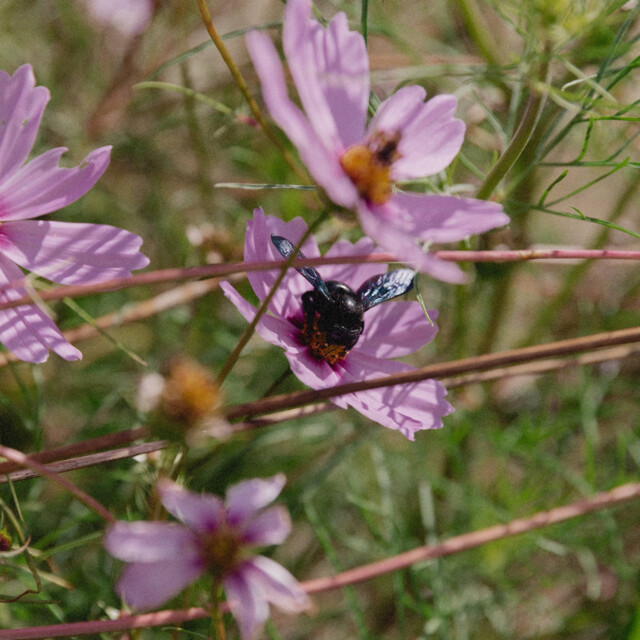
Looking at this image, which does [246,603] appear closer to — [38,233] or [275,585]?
[275,585]

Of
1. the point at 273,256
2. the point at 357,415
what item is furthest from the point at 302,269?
the point at 357,415

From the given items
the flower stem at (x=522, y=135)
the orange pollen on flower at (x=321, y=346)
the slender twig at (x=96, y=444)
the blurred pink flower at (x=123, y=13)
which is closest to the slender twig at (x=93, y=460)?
the slender twig at (x=96, y=444)

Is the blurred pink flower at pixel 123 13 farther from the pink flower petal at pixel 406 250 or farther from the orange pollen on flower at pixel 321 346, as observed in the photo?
the pink flower petal at pixel 406 250

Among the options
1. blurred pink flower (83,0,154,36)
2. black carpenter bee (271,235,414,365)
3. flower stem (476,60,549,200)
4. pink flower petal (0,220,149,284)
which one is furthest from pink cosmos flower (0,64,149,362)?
blurred pink flower (83,0,154,36)

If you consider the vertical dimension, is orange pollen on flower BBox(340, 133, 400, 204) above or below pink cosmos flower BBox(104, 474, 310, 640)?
above

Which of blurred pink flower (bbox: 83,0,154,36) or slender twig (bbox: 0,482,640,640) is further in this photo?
blurred pink flower (bbox: 83,0,154,36)

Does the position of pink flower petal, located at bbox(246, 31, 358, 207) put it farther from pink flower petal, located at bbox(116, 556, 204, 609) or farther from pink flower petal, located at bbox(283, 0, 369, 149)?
pink flower petal, located at bbox(116, 556, 204, 609)
